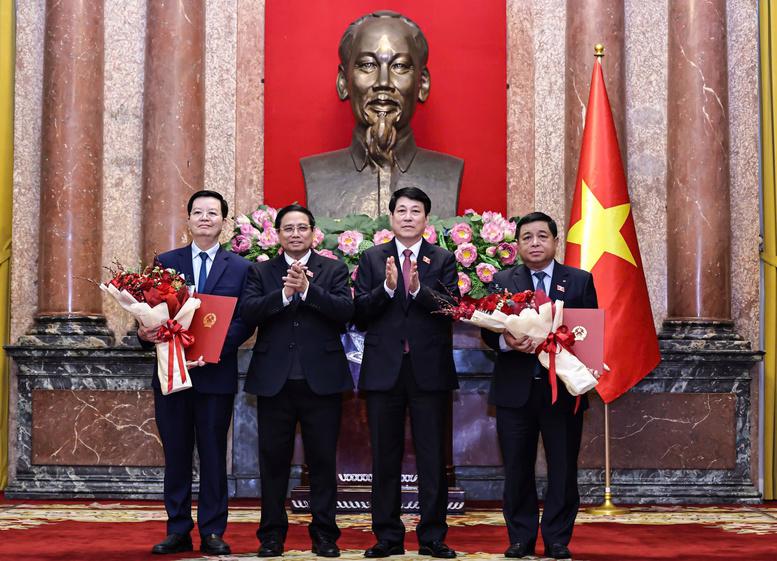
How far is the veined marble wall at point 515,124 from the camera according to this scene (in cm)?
804

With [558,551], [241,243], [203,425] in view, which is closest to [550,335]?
[558,551]

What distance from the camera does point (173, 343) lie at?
492 cm

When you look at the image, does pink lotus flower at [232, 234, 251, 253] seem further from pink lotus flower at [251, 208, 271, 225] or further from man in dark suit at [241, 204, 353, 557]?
man in dark suit at [241, 204, 353, 557]

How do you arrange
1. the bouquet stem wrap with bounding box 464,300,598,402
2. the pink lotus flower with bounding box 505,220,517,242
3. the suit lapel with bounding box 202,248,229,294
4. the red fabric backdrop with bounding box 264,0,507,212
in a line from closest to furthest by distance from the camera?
the bouquet stem wrap with bounding box 464,300,598,402, the suit lapel with bounding box 202,248,229,294, the pink lotus flower with bounding box 505,220,517,242, the red fabric backdrop with bounding box 264,0,507,212

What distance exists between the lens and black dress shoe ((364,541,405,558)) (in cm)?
490

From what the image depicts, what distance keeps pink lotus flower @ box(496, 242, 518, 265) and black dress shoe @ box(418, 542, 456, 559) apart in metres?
2.30

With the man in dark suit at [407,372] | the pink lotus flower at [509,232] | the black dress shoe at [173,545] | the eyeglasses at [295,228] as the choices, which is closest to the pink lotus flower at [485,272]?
the pink lotus flower at [509,232]

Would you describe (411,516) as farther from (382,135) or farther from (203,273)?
(382,135)

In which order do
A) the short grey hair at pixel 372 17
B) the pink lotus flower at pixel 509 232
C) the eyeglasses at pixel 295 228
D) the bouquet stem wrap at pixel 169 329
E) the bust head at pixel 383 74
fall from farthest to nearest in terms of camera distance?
the short grey hair at pixel 372 17
the bust head at pixel 383 74
the pink lotus flower at pixel 509 232
the eyeglasses at pixel 295 228
the bouquet stem wrap at pixel 169 329

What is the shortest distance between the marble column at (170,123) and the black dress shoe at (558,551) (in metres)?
4.03

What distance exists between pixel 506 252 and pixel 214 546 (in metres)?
2.67

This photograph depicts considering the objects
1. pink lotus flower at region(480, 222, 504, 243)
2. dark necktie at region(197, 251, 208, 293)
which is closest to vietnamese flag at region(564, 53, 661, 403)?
pink lotus flower at region(480, 222, 504, 243)

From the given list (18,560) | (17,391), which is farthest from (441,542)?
(17,391)

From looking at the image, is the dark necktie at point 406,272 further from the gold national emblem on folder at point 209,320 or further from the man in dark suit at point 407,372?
the gold national emblem on folder at point 209,320
